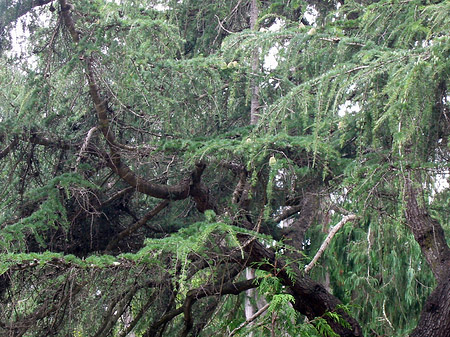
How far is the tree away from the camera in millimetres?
4016

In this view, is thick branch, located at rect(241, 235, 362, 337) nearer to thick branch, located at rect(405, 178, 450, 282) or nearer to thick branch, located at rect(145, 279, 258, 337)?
thick branch, located at rect(145, 279, 258, 337)

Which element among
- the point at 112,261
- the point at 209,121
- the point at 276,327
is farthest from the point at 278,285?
the point at 209,121

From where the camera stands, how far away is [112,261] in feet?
13.7

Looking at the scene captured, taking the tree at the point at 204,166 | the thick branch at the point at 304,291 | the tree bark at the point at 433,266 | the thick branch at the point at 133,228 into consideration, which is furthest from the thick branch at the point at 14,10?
the tree bark at the point at 433,266

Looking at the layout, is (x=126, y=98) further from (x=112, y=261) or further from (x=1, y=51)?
(x=112, y=261)

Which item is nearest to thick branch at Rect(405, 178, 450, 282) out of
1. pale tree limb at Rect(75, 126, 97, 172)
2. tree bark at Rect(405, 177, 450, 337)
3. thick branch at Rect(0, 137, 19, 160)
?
tree bark at Rect(405, 177, 450, 337)

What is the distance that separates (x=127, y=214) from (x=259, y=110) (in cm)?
199

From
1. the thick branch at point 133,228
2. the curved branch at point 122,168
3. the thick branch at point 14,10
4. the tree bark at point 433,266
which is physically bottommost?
the tree bark at point 433,266

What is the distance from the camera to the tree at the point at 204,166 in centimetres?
402

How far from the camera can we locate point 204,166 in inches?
210

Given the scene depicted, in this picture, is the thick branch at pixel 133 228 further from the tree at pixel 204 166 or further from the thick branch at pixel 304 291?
the thick branch at pixel 304 291

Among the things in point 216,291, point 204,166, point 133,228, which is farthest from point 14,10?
point 216,291

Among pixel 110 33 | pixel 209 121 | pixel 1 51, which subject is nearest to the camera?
pixel 110 33

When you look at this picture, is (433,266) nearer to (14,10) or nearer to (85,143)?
(85,143)
